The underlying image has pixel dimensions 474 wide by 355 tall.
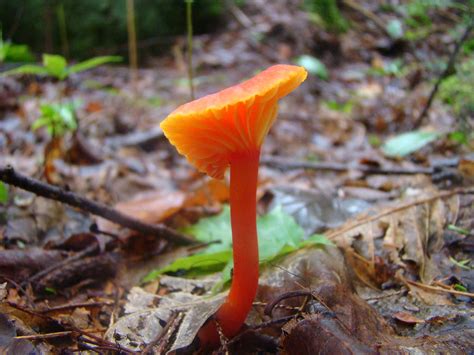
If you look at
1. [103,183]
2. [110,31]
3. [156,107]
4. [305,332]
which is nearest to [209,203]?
[103,183]

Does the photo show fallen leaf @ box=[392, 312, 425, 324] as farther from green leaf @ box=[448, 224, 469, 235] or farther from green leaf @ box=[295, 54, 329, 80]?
green leaf @ box=[295, 54, 329, 80]

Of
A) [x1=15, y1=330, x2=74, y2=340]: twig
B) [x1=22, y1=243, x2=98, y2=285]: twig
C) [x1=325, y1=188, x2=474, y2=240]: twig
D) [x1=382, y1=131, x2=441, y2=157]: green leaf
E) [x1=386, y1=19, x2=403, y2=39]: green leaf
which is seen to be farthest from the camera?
[x1=386, y1=19, x2=403, y2=39]: green leaf

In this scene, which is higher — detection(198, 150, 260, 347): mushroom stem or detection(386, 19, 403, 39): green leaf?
detection(386, 19, 403, 39): green leaf

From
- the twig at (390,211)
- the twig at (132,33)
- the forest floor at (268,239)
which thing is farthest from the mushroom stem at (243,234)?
the twig at (132,33)

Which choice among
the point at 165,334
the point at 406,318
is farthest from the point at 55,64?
the point at 406,318

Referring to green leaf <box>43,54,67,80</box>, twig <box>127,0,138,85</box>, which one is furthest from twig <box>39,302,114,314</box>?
twig <box>127,0,138,85</box>

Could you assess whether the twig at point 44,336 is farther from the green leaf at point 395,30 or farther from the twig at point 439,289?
the green leaf at point 395,30

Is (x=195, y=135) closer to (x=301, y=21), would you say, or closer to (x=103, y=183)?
(x=103, y=183)
